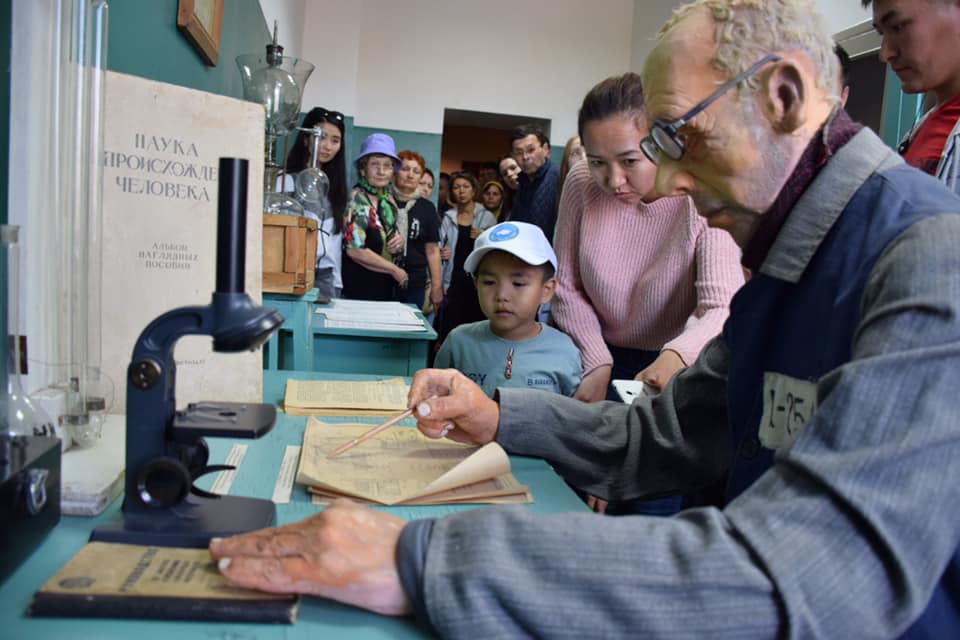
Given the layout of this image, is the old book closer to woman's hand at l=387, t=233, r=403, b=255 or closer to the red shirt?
the red shirt

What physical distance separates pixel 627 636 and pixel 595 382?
1.38 metres

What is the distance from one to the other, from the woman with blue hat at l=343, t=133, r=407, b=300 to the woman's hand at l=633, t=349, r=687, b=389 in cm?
258

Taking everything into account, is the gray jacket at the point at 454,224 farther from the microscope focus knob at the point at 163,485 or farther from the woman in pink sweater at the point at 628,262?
the microscope focus knob at the point at 163,485

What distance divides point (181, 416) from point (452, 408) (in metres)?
0.45

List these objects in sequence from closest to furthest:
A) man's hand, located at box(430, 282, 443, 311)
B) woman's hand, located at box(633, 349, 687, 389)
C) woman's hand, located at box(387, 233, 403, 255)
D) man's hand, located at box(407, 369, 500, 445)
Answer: man's hand, located at box(407, 369, 500, 445) < woman's hand, located at box(633, 349, 687, 389) < woman's hand, located at box(387, 233, 403, 255) < man's hand, located at box(430, 282, 443, 311)

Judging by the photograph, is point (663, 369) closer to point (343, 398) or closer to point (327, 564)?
point (343, 398)

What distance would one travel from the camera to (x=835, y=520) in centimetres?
57

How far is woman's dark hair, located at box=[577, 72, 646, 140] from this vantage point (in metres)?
1.66

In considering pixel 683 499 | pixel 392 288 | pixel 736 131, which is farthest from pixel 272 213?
pixel 392 288

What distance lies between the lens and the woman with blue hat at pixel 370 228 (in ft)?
13.1

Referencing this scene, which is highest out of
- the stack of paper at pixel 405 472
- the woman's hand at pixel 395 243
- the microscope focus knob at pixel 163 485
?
the woman's hand at pixel 395 243

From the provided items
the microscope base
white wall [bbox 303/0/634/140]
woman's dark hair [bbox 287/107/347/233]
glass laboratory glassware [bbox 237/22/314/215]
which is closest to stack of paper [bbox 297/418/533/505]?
the microscope base

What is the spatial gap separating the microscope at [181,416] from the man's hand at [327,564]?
0.29 feet

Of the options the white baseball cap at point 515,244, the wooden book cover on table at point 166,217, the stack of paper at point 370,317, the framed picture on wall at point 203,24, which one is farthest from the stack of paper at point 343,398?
the framed picture on wall at point 203,24
